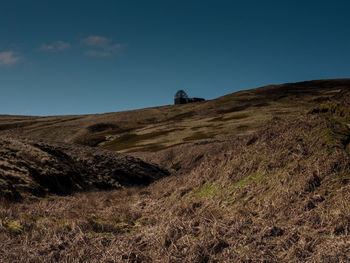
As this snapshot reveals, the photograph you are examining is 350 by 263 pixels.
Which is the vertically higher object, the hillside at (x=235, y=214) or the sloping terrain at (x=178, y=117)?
the sloping terrain at (x=178, y=117)

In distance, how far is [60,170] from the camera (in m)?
19.2

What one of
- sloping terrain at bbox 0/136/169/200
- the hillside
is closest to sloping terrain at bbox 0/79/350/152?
sloping terrain at bbox 0/136/169/200

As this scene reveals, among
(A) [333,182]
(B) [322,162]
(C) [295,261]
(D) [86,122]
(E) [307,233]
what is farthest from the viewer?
(D) [86,122]

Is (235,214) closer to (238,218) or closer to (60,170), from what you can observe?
(238,218)

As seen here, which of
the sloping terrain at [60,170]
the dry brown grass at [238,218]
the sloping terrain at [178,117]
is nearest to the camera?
the dry brown grass at [238,218]

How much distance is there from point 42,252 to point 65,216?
3.74 m

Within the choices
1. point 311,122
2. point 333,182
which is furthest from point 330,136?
point 333,182

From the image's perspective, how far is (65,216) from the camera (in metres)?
9.60

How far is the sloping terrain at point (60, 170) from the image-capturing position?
51.7 feet

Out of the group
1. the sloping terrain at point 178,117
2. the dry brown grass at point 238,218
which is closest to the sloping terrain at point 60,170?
the dry brown grass at point 238,218

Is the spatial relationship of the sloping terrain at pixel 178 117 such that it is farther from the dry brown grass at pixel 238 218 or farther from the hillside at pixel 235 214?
the dry brown grass at pixel 238 218

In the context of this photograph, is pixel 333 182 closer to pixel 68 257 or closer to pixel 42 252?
pixel 68 257

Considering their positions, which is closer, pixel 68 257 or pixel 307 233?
pixel 68 257

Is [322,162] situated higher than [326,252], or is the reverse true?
[322,162]
